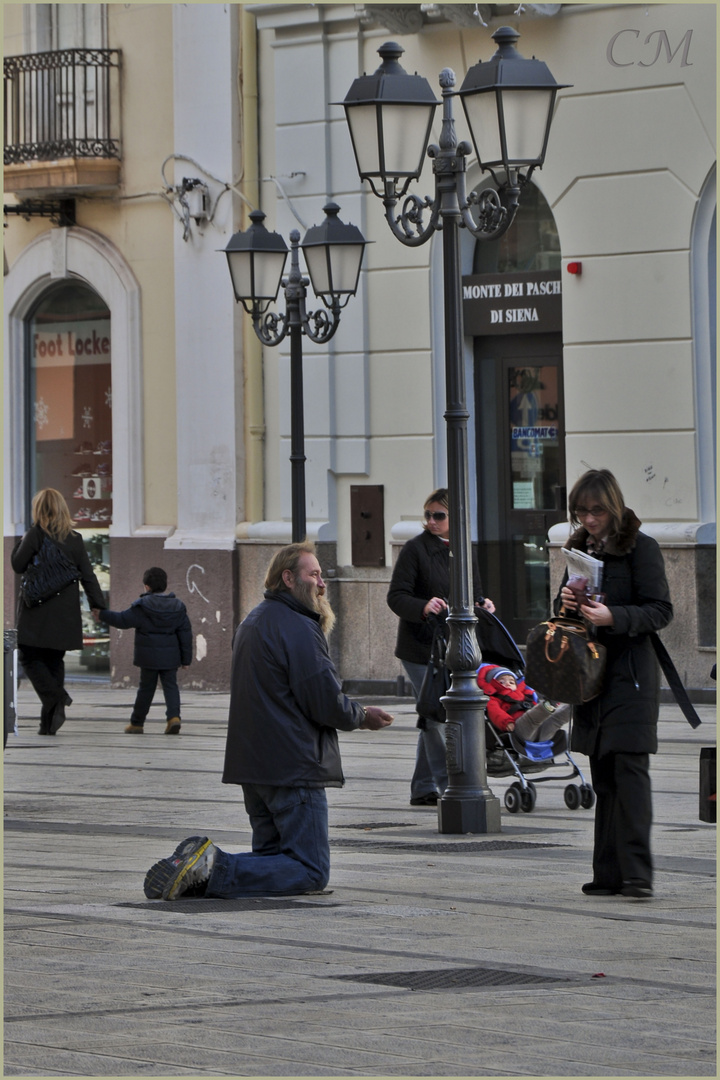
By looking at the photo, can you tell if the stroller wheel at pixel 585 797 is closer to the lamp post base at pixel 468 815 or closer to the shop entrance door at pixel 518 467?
the lamp post base at pixel 468 815

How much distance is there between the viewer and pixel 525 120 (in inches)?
424

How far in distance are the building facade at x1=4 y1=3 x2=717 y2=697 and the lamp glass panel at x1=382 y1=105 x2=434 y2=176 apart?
6.49 m

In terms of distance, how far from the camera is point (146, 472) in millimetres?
21688

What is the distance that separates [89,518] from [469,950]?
1615 centimetres

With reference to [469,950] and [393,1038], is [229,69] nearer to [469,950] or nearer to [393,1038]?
[469,950]

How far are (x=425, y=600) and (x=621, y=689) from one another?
11.6ft

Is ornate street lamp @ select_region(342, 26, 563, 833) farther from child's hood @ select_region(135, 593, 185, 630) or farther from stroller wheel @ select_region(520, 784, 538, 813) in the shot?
child's hood @ select_region(135, 593, 185, 630)

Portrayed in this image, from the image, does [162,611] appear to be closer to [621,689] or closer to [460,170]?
[460,170]

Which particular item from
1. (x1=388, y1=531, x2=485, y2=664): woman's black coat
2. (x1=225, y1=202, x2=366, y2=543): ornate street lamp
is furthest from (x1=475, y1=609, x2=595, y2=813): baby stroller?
(x1=225, y1=202, x2=366, y2=543): ornate street lamp

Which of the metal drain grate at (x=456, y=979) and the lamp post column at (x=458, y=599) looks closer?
the metal drain grate at (x=456, y=979)

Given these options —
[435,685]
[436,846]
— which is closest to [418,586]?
[435,685]

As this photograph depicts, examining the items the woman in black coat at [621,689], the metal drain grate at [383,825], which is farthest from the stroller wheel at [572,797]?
the woman in black coat at [621,689]

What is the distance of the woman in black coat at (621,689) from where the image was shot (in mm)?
8055

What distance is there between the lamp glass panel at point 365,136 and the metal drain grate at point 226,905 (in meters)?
4.66
